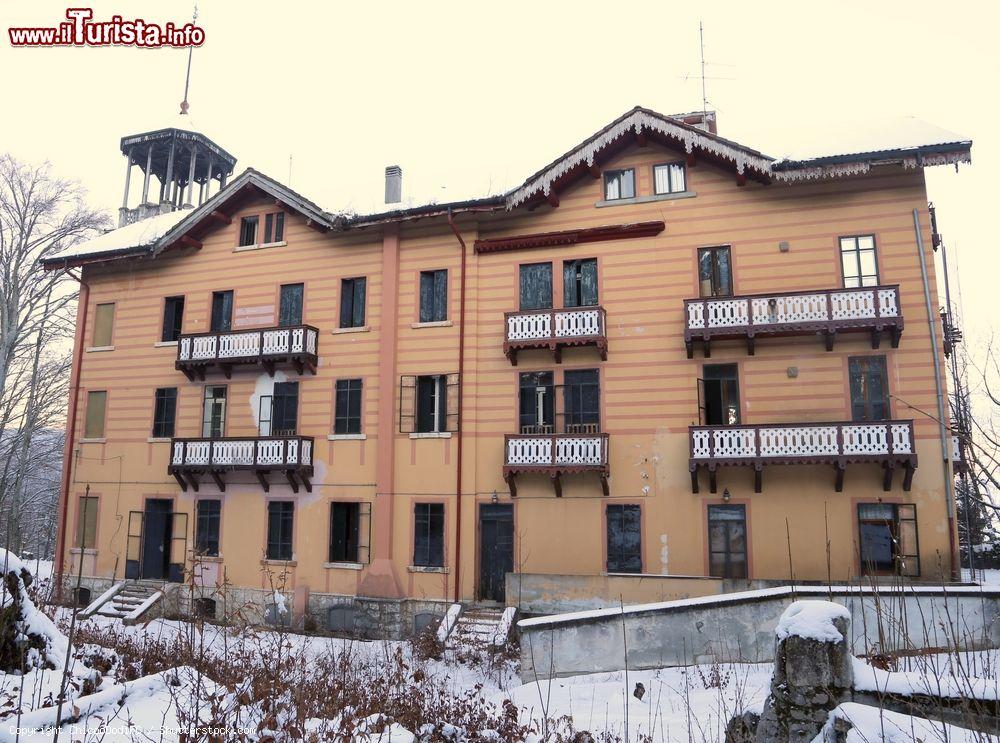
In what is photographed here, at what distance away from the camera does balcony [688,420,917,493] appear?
2031cm

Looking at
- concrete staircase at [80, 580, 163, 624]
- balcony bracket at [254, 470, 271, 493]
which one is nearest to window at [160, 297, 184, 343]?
balcony bracket at [254, 470, 271, 493]

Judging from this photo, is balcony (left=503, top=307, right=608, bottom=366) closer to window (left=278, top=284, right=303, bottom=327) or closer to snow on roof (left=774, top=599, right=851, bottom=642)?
window (left=278, top=284, right=303, bottom=327)

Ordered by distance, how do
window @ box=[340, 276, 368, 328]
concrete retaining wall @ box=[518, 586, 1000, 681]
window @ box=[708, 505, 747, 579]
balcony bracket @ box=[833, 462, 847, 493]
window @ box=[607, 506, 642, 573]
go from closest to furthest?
concrete retaining wall @ box=[518, 586, 1000, 681] < balcony bracket @ box=[833, 462, 847, 493] < window @ box=[708, 505, 747, 579] < window @ box=[607, 506, 642, 573] < window @ box=[340, 276, 368, 328]

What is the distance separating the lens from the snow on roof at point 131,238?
97.8ft

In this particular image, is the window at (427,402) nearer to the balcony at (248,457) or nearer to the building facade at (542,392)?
the building facade at (542,392)

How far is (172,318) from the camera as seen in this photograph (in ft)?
98.1

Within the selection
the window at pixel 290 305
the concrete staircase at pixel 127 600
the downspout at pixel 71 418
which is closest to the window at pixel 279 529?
the concrete staircase at pixel 127 600

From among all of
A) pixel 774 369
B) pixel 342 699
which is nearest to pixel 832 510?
pixel 774 369

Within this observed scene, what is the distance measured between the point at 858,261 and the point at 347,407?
17.9m

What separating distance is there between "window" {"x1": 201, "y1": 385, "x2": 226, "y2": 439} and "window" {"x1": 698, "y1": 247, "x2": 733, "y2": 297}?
18.4 metres

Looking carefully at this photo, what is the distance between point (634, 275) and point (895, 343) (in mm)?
8144

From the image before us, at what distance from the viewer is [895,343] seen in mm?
21484

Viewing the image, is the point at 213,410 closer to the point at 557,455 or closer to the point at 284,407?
the point at 284,407

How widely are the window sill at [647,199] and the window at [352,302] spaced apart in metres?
9.27
